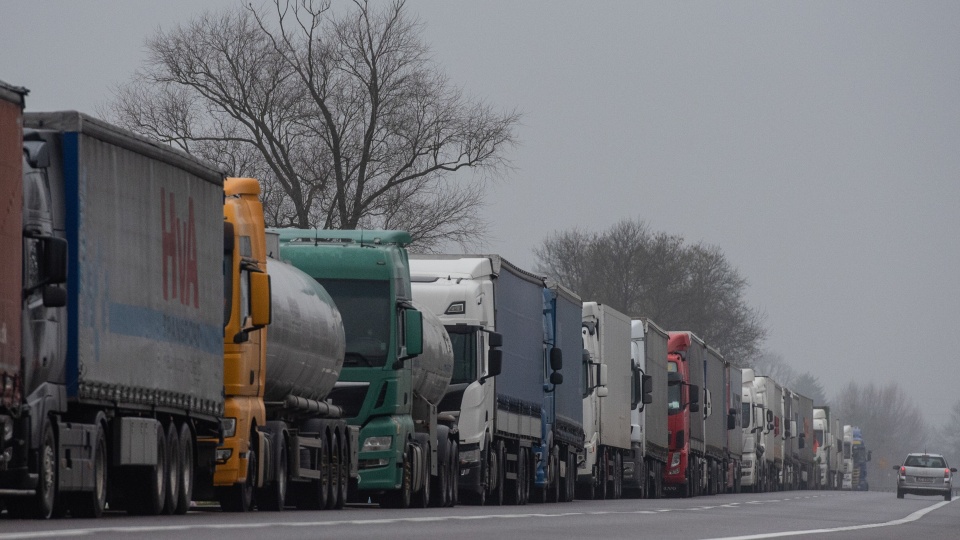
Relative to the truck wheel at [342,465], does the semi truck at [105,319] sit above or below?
above

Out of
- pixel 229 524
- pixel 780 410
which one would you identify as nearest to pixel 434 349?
pixel 229 524

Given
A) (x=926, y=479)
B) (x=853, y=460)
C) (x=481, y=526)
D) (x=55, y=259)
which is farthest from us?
(x=853, y=460)

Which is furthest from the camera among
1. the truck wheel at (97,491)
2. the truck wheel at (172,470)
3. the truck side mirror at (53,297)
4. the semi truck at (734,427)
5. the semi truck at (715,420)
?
the semi truck at (734,427)

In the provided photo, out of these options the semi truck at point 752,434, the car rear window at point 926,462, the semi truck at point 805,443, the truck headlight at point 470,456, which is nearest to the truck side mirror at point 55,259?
the truck headlight at point 470,456

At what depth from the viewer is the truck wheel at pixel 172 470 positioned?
17.6m

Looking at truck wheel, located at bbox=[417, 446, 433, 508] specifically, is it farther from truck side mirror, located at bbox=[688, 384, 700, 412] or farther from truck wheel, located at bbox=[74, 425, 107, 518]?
truck side mirror, located at bbox=[688, 384, 700, 412]

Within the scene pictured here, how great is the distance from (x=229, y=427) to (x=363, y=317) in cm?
518

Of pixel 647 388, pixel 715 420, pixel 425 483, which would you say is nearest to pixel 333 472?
pixel 425 483

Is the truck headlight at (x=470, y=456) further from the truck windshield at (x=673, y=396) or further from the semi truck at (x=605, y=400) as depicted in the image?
the truck windshield at (x=673, y=396)

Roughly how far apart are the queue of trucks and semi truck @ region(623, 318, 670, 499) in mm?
3915

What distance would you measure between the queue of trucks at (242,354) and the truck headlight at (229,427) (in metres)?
0.02

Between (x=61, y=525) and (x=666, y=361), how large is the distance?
34.7 meters

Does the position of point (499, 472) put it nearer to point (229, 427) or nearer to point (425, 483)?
point (425, 483)

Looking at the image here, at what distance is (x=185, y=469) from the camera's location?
18281mm
